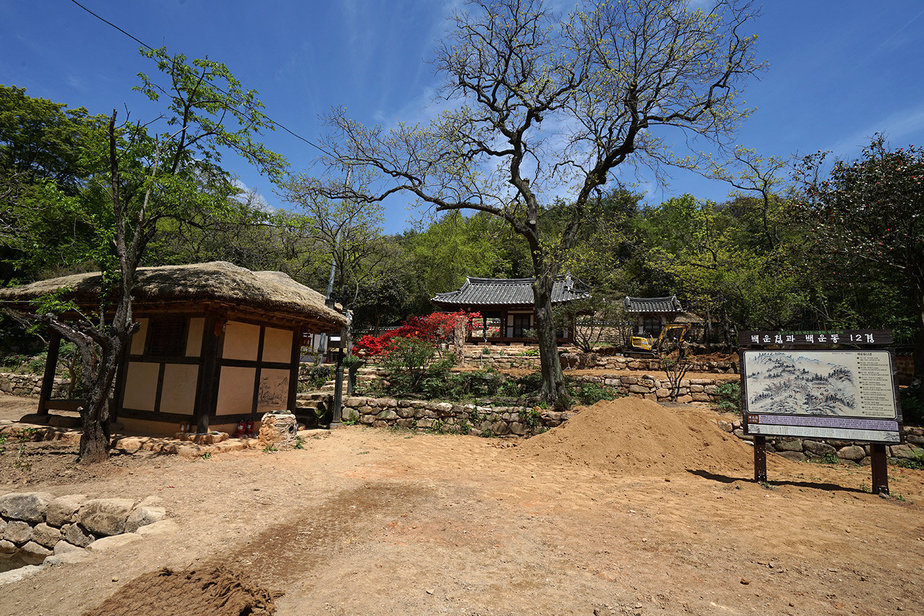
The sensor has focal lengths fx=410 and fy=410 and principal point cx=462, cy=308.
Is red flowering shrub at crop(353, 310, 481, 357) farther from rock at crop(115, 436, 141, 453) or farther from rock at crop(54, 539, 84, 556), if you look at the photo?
rock at crop(54, 539, 84, 556)

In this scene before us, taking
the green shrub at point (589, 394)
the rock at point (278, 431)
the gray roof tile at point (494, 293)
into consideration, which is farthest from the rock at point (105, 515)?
the gray roof tile at point (494, 293)

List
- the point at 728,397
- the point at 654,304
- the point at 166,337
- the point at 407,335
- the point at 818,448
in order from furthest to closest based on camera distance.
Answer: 1. the point at 654,304
2. the point at 407,335
3. the point at 728,397
4. the point at 166,337
5. the point at 818,448

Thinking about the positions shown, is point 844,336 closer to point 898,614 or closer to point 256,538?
point 898,614

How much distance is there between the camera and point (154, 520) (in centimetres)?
400

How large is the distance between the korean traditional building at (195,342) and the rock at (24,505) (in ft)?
10.0

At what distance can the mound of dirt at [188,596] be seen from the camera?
96.7 inches

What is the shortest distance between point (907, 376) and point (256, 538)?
1692 cm

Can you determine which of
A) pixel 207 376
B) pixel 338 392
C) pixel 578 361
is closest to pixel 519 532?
pixel 207 376

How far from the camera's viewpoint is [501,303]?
2491 centimetres

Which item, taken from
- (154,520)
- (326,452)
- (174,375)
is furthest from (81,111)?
(154,520)

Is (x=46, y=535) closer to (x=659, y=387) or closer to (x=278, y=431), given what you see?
(x=278, y=431)

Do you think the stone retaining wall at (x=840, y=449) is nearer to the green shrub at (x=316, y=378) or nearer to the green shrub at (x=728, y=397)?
the green shrub at (x=728, y=397)

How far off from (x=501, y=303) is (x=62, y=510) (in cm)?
2178

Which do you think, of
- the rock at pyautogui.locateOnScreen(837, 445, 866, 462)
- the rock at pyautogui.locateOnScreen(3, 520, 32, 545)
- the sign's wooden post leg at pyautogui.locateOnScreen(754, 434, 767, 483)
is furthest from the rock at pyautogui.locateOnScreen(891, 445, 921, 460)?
the rock at pyautogui.locateOnScreen(3, 520, 32, 545)
